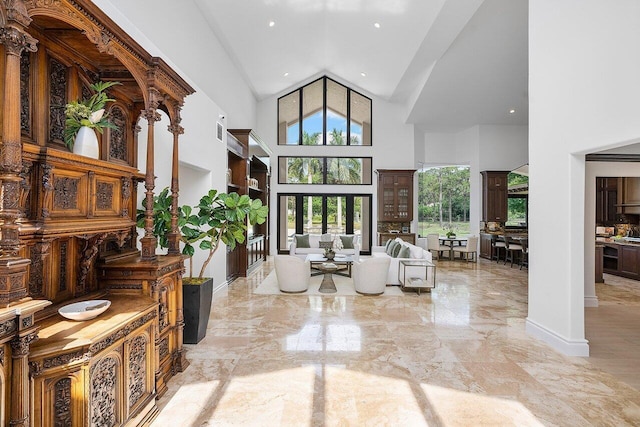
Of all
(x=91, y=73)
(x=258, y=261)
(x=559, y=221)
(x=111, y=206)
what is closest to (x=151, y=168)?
(x=111, y=206)

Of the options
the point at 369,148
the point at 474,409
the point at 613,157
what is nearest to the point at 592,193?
the point at 613,157

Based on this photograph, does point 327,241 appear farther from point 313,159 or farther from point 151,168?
point 151,168

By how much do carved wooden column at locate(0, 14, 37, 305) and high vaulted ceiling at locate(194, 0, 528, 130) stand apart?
4948 mm

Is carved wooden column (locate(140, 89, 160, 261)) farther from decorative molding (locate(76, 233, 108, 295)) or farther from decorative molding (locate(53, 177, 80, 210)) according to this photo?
decorative molding (locate(53, 177, 80, 210))

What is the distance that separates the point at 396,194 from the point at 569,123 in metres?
6.94

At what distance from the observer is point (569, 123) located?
10.8ft

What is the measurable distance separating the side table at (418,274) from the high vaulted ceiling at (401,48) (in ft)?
13.8

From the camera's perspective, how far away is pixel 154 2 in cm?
396

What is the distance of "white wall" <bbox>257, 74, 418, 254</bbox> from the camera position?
10680mm

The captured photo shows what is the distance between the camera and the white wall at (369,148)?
1068 cm

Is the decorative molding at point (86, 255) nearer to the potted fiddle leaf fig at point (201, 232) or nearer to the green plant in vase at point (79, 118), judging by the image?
the green plant in vase at point (79, 118)

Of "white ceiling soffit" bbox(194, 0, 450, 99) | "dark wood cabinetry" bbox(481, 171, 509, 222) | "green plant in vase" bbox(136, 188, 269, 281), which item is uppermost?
"white ceiling soffit" bbox(194, 0, 450, 99)

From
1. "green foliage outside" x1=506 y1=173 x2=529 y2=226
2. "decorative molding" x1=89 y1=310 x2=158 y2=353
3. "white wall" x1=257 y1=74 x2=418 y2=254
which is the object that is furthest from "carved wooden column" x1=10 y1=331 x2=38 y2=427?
"green foliage outside" x1=506 y1=173 x2=529 y2=226

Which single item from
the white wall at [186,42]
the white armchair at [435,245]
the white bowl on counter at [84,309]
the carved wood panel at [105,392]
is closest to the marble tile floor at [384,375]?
the carved wood panel at [105,392]
